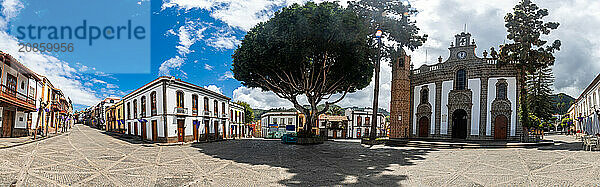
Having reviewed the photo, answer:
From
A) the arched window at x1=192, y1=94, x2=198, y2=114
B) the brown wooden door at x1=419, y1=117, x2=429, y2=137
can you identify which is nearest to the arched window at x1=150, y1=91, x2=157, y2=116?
the arched window at x1=192, y1=94, x2=198, y2=114

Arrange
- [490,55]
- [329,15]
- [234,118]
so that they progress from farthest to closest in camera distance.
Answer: [234,118] → [490,55] → [329,15]

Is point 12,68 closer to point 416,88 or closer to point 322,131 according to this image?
point 416,88

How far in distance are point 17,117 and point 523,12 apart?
39787 mm

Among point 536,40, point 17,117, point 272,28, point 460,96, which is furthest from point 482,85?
point 17,117

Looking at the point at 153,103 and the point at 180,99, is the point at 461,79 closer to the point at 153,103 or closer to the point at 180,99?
the point at 180,99

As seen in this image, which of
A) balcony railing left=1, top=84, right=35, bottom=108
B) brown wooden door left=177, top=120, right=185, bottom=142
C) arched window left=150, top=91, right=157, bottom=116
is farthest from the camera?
arched window left=150, top=91, right=157, bottom=116

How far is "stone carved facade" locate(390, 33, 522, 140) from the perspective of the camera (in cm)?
2580

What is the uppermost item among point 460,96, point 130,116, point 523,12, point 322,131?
point 523,12

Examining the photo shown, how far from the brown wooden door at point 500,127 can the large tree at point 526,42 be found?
2.00 meters

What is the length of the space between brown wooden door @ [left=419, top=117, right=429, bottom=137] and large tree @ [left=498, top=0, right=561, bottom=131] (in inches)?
297

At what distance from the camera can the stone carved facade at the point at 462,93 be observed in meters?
25.8

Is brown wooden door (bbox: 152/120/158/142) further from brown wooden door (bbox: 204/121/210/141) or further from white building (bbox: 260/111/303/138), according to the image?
white building (bbox: 260/111/303/138)

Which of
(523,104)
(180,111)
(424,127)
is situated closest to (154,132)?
(180,111)

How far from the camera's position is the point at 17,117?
2352cm
